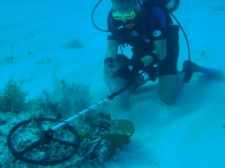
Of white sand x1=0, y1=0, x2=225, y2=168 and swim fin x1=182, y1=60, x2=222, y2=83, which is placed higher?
swim fin x1=182, y1=60, x2=222, y2=83

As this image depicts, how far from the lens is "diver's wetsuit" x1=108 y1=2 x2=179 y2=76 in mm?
4879

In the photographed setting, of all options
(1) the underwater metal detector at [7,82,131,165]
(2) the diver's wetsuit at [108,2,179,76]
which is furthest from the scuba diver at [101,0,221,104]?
(1) the underwater metal detector at [7,82,131,165]

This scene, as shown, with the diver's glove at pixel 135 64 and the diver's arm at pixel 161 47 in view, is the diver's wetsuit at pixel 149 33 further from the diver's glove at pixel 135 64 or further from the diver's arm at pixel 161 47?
the diver's glove at pixel 135 64

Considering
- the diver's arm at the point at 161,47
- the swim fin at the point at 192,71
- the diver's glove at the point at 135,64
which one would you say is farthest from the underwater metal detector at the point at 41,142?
the swim fin at the point at 192,71

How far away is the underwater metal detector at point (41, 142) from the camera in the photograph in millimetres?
3102

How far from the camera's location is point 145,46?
547 centimetres

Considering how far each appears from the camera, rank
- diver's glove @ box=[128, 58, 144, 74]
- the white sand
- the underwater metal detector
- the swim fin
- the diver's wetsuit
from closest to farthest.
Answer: the underwater metal detector < the white sand < diver's glove @ box=[128, 58, 144, 74] < the diver's wetsuit < the swim fin

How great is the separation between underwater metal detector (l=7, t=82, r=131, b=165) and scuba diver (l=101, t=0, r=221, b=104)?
1.45m

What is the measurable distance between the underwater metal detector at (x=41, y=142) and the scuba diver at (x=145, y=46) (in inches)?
57.0

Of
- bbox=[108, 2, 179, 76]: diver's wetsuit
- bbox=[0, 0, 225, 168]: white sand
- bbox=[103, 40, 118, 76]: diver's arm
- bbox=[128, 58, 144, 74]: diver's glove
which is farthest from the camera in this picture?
bbox=[103, 40, 118, 76]: diver's arm

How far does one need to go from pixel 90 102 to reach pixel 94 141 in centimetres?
173

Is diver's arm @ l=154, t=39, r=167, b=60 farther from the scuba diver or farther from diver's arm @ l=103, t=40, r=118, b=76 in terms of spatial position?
diver's arm @ l=103, t=40, r=118, b=76

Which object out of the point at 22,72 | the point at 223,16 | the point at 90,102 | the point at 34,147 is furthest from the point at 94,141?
the point at 223,16

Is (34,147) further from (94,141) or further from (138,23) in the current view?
(138,23)
